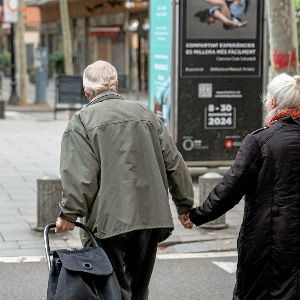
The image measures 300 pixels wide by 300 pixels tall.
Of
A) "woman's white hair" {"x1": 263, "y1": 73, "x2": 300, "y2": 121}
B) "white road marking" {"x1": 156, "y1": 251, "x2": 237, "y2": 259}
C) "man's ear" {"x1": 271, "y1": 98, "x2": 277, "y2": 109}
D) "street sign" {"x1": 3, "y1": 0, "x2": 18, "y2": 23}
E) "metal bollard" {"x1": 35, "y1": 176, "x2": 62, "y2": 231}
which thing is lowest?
"white road marking" {"x1": 156, "y1": 251, "x2": 237, "y2": 259}

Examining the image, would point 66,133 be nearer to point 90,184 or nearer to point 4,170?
point 90,184

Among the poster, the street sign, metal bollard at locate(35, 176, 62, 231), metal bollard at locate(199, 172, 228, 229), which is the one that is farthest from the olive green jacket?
the street sign

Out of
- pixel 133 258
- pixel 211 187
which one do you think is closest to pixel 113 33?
pixel 211 187

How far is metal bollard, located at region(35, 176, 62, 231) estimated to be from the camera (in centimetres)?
859

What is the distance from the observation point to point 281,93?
13.7 ft

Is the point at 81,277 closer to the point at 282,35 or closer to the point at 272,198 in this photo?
the point at 272,198

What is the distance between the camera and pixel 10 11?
1032 inches

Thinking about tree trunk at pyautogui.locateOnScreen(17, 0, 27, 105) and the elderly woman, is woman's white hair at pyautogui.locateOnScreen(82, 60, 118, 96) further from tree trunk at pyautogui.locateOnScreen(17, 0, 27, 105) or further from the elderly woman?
tree trunk at pyautogui.locateOnScreen(17, 0, 27, 105)

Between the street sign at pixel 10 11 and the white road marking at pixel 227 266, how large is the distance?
19763mm

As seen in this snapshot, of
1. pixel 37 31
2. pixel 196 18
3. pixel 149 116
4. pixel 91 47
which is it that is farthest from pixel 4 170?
pixel 37 31

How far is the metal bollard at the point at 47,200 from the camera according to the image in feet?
28.2

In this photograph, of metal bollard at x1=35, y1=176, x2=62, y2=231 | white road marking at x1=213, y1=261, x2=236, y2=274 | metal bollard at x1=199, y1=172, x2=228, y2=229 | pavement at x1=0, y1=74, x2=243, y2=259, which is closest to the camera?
white road marking at x1=213, y1=261, x2=236, y2=274

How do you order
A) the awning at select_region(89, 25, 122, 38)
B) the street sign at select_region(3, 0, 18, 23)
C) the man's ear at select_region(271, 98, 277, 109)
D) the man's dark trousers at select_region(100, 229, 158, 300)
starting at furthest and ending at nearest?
the awning at select_region(89, 25, 122, 38), the street sign at select_region(3, 0, 18, 23), the man's dark trousers at select_region(100, 229, 158, 300), the man's ear at select_region(271, 98, 277, 109)

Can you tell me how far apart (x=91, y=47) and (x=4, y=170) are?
34.6m
